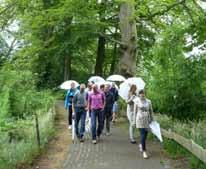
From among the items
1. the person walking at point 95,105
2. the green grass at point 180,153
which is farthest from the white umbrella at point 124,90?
the green grass at point 180,153

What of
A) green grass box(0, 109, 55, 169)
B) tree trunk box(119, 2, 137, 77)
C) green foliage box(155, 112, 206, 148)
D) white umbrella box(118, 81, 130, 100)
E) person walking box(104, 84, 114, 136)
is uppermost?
tree trunk box(119, 2, 137, 77)

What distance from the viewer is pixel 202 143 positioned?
14.3m

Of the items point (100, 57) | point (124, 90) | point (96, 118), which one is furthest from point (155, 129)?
point (100, 57)

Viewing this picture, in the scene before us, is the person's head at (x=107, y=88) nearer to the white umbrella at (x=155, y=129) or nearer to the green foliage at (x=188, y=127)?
the green foliage at (x=188, y=127)

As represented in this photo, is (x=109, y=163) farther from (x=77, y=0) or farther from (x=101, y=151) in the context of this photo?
(x=77, y=0)

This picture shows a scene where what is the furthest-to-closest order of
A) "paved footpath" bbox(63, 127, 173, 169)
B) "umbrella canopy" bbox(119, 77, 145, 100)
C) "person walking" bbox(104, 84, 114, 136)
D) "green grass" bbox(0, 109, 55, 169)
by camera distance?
"umbrella canopy" bbox(119, 77, 145, 100)
"person walking" bbox(104, 84, 114, 136)
"paved footpath" bbox(63, 127, 173, 169)
"green grass" bbox(0, 109, 55, 169)

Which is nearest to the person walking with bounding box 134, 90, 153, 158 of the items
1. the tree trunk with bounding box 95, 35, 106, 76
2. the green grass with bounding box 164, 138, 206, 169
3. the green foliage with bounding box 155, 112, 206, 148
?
the green grass with bounding box 164, 138, 206, 169

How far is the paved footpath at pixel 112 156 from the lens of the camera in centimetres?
1400

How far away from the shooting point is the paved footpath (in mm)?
13996

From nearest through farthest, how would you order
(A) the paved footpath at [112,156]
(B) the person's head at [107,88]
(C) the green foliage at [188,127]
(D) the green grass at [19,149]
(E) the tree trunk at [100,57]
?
(D) the green grass at [19,149]
(A) the paved footpath at [112,156]
(C) the green foliage at [188,127]
(B) the person's head at [107,88]
(E) the tree trunk at [100,57]

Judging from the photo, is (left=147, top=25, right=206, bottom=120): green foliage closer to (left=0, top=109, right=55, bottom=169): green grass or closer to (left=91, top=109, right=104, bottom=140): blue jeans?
(left=91, top=109, right=104, bottom=140): blue jeans

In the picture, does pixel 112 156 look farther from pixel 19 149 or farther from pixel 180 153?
pixel 19 149

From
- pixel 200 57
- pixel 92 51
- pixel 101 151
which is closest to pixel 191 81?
pixel 200 57

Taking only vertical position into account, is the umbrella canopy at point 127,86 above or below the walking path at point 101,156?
above
